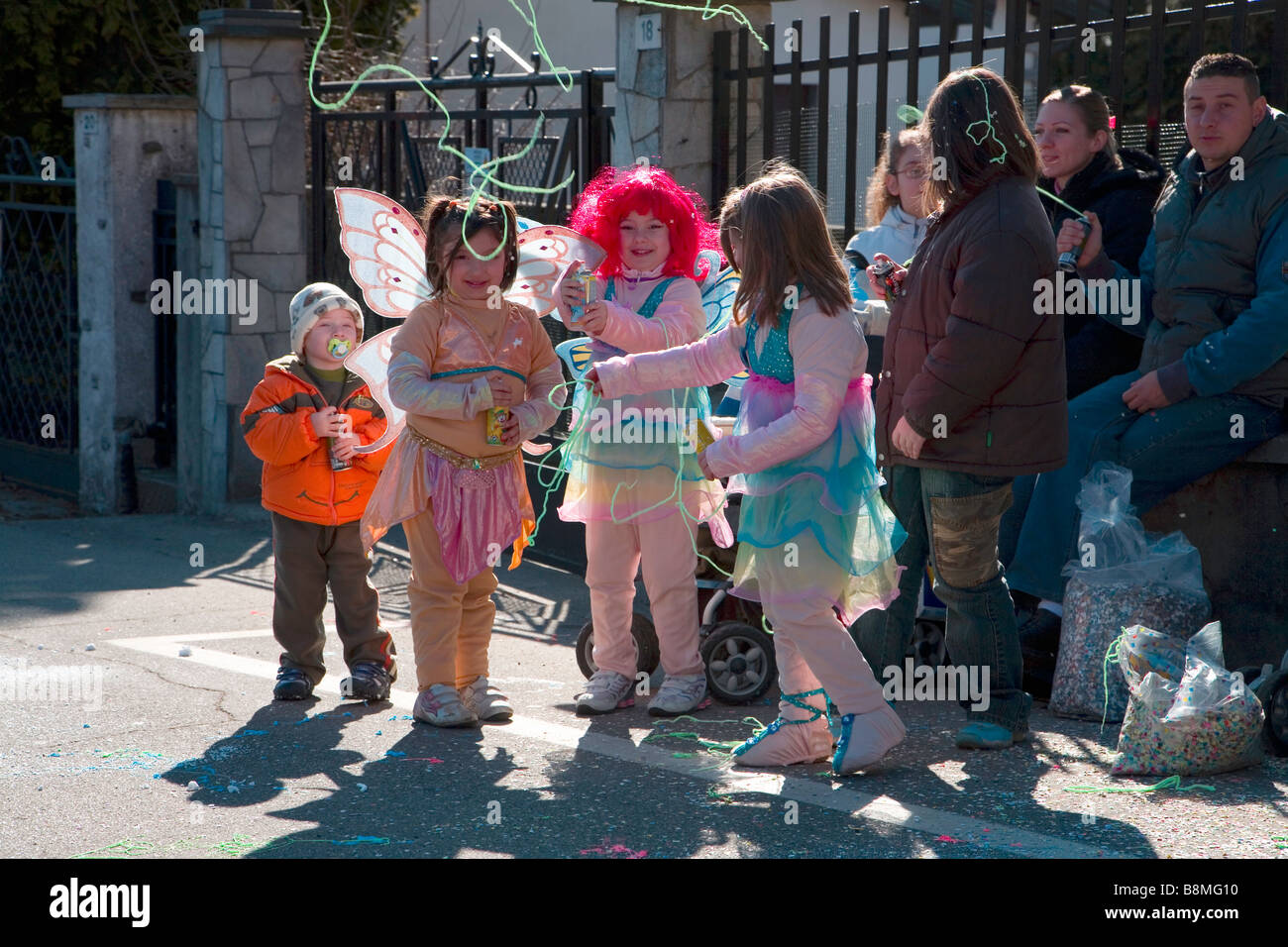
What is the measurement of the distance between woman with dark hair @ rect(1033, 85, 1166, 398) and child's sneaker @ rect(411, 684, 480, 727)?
237cm

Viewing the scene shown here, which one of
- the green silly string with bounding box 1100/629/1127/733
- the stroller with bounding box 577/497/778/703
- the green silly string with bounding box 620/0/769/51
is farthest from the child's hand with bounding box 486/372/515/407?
the green silly string with bounding box 620/0/769/51

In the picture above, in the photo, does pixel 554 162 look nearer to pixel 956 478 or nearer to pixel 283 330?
pixel 283 330

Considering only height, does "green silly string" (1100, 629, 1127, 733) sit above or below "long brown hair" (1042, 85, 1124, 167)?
below

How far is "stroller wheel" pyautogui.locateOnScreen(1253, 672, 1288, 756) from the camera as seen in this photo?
4375 mm

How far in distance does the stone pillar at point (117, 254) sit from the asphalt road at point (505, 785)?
3.94 metres

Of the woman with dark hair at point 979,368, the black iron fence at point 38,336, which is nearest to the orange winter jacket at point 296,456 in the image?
the woman with dark hair at point 979,368

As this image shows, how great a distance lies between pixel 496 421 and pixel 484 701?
3.00ft

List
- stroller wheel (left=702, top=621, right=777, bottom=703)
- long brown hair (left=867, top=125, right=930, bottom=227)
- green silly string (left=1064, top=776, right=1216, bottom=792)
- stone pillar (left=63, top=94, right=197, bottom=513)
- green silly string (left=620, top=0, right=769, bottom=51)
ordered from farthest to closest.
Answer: stone pillar (left=63, top=94, right=197, bottom=513), green silly string (left=620, top=0, right=769, bottom=51), long brown hair (left=867, top=125, right=930, bottom=227), stroller wheel (left=702, top=621, right=777, bottom=703), green silly string (left=1064, top=776, right=1216, bottom=792)

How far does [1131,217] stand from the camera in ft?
17.4

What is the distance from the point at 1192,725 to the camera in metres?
4.19

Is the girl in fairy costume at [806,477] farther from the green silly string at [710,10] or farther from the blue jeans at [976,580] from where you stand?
the green silly string at [710,10]

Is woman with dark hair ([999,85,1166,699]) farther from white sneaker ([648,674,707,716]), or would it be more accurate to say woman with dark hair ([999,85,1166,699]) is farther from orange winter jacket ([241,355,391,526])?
orange winter jacket ([241,355,391,526])

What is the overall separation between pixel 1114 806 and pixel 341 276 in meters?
6.44
